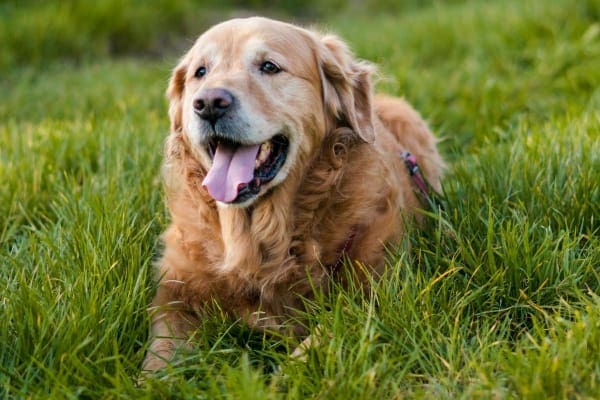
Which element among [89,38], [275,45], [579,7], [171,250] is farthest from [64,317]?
[89,38]

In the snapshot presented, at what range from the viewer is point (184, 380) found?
2400 millimetres

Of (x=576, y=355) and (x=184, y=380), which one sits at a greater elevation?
(x=576, y=355)

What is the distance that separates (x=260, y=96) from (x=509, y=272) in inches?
44.6

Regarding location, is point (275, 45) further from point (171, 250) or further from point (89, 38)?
point (89, 38)

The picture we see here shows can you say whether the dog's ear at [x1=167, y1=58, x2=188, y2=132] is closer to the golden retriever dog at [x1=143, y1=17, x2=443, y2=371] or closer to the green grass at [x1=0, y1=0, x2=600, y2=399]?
the golden retriever dog at [x1=143, y1=17, x2=443, y2=371]

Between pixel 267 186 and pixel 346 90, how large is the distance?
2.04 ft

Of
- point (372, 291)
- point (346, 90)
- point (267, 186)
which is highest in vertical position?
point (346, 90)

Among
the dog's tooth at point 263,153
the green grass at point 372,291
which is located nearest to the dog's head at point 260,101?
the dog's tooth at point 263,153

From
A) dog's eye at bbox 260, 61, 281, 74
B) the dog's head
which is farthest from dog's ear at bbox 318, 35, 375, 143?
dog's eye at bbox 260, 61, 281, 74

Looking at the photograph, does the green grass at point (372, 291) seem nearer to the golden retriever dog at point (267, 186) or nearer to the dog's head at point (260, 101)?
the golden retriever dog at point (267, 186)

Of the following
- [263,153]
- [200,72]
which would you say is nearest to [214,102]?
[263,153]

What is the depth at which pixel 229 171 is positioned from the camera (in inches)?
116

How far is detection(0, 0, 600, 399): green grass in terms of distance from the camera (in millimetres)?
2324

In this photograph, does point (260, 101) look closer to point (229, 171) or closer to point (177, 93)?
point (229, 171)
